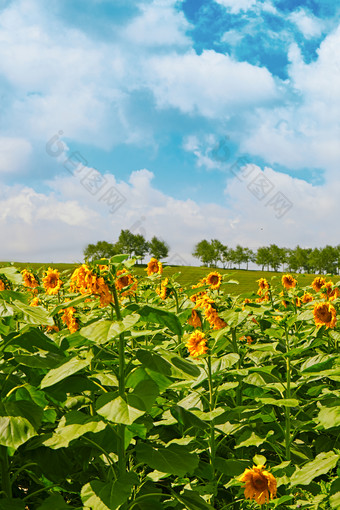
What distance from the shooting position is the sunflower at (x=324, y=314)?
159 inches

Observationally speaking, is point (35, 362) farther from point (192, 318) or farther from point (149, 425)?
point (192, 318)

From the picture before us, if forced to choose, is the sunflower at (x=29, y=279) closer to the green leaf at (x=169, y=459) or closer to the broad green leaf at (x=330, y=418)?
the green leaf at (x=169, y=459)

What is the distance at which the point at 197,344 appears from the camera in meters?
3.45

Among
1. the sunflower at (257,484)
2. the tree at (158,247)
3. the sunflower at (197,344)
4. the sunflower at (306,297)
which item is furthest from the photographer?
the tree at (158,247)

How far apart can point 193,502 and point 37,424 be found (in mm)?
1042

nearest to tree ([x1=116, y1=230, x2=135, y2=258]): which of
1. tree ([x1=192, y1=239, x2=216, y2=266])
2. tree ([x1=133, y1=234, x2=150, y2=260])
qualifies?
tree ([x1=133, y1=234, x2=150, y2=260])

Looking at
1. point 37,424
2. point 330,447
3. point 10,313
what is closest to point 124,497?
point 37,424

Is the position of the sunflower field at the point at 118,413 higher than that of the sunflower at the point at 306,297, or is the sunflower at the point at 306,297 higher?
the sunflower at the point at 306,297

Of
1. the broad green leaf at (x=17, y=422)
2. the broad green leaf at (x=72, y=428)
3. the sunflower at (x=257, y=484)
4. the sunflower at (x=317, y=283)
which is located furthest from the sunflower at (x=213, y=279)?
the broad green leaf at (x=17, y=422)

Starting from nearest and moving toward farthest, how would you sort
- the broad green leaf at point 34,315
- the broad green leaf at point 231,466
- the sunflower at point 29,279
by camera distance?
the broad green leaf at point 34,315 → the broad green leaf at point 231,466 → the sunflower at point 29,279

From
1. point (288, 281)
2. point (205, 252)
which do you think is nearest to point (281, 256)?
point (205, 252)

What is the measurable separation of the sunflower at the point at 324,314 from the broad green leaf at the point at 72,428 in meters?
2.51

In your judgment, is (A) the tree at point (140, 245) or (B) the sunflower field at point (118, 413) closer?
(B) the sunflower field at point (118, 413)

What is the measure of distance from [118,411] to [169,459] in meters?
0.54
